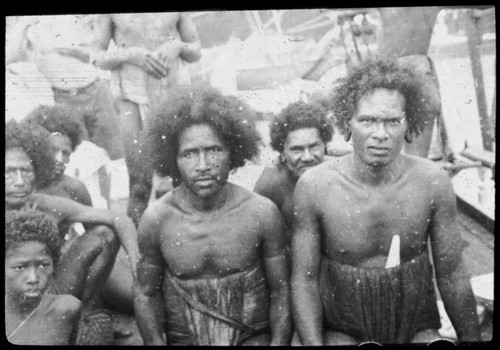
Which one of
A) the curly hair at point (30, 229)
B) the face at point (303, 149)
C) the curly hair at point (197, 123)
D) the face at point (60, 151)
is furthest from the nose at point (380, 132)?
the curly hair at point (30, 229)

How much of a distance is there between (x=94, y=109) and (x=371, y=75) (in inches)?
44.9

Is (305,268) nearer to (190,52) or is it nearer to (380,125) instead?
(380,125)

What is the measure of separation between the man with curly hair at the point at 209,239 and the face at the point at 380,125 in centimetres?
43

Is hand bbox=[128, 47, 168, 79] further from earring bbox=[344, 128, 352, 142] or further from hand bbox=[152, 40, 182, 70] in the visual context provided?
earring bbox=[344, 128, 352, 142]

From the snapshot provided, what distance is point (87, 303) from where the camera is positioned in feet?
11.6

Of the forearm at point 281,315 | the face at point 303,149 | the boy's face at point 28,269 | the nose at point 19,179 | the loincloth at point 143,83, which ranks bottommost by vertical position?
the forearm at point 281,315

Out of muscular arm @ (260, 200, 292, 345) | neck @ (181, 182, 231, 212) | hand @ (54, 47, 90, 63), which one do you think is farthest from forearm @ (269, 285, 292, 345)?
hand @ (54, 47, 90, 63)

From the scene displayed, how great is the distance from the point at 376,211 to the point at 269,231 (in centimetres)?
44

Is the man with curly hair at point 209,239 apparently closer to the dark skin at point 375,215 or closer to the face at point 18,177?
the dark skin at point 375,215

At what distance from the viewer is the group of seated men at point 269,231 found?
11.0 feet

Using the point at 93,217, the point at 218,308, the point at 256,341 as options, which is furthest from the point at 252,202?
the point at 93,217

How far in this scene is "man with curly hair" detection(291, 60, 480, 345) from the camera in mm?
3326

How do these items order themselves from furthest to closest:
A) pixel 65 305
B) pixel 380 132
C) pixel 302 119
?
pixel 65 305 → pixel 302 119 → pixel 380 132

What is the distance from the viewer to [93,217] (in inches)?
139
